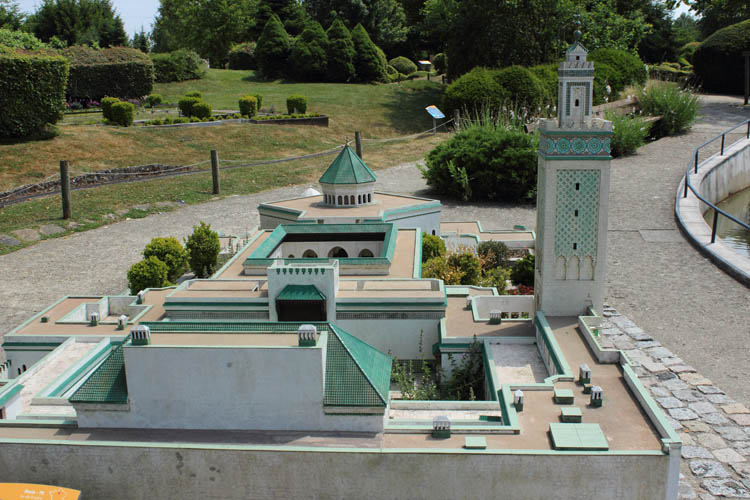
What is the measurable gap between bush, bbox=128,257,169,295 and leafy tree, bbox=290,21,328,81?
45.6 meters

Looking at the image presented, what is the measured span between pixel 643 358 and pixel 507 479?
7100 mm

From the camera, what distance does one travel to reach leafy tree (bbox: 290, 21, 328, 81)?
206 ft

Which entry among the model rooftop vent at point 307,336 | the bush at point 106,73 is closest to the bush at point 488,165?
the model rooftop vent at point 307,336

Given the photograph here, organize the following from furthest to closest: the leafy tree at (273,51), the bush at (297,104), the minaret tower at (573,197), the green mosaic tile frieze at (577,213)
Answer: the leafy tree at (273,51) < the bush at (297,104) < the green mosaic tile frieze at (577,213) < the minaret tower at (573,197)

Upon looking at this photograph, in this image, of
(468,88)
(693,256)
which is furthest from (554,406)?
(468,88)

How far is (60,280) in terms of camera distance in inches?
907

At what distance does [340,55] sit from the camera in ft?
208

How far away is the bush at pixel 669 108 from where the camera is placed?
133 feet

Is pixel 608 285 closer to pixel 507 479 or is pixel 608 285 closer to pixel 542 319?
pixel 542 319

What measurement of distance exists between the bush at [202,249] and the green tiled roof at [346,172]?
4396 millimetres

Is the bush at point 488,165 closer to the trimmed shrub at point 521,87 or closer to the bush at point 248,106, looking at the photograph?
the trimmed shrub at point 521,87

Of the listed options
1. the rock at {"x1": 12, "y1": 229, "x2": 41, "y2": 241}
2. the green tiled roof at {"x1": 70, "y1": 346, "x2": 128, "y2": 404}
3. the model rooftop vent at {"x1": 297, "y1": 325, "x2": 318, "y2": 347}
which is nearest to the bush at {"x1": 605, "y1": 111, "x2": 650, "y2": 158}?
the rock at {"x1": 12, "y1": 229, "x2": 41, "y2": 241}

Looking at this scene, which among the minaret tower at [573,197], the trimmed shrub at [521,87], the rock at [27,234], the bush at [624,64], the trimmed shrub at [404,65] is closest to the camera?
the minaret tower at [573,197]

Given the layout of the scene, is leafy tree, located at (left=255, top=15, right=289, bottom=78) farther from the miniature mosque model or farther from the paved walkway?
the miniature mosque model
